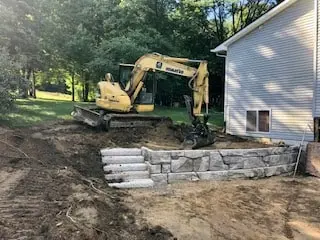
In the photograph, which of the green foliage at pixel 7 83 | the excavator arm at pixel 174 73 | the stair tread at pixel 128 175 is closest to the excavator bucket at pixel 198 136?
the excavator arm at pixel 174 73

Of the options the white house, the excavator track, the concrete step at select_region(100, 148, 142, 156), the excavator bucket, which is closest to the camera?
the concrete step at select_region(100, 148, 142, 156)

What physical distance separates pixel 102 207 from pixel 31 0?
15.5 metres

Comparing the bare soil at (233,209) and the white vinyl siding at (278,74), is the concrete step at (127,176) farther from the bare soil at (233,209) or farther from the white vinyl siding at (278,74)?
the white vinyl siding at (278,74)

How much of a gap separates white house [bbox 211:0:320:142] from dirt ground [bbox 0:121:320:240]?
8.05 feet

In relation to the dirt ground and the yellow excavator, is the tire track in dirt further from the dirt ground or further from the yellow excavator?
the yellow excavator

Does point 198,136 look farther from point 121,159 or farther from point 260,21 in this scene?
point 260,21

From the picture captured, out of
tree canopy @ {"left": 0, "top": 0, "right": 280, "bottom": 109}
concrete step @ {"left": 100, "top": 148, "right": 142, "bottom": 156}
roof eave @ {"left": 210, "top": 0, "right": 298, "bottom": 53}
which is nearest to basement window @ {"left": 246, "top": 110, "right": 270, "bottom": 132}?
roof eave @ {"left": 210, "top": 0, "right": 298, "bottom": 53}

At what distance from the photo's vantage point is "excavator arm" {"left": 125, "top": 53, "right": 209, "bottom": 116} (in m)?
11.8

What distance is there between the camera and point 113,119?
1245 cm

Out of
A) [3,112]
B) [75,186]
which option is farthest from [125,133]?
[75,186]

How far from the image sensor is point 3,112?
40.9 ft

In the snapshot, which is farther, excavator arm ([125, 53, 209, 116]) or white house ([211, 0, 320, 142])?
excavator arm ([125, 53, 209, 116])

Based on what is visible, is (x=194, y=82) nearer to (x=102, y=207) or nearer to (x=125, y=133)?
(x=125, y=133)

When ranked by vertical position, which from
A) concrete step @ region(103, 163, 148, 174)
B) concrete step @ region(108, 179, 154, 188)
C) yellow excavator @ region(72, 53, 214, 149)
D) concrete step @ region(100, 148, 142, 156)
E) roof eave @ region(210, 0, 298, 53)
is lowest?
concrete step @ region(108, 179, 154, 188)
